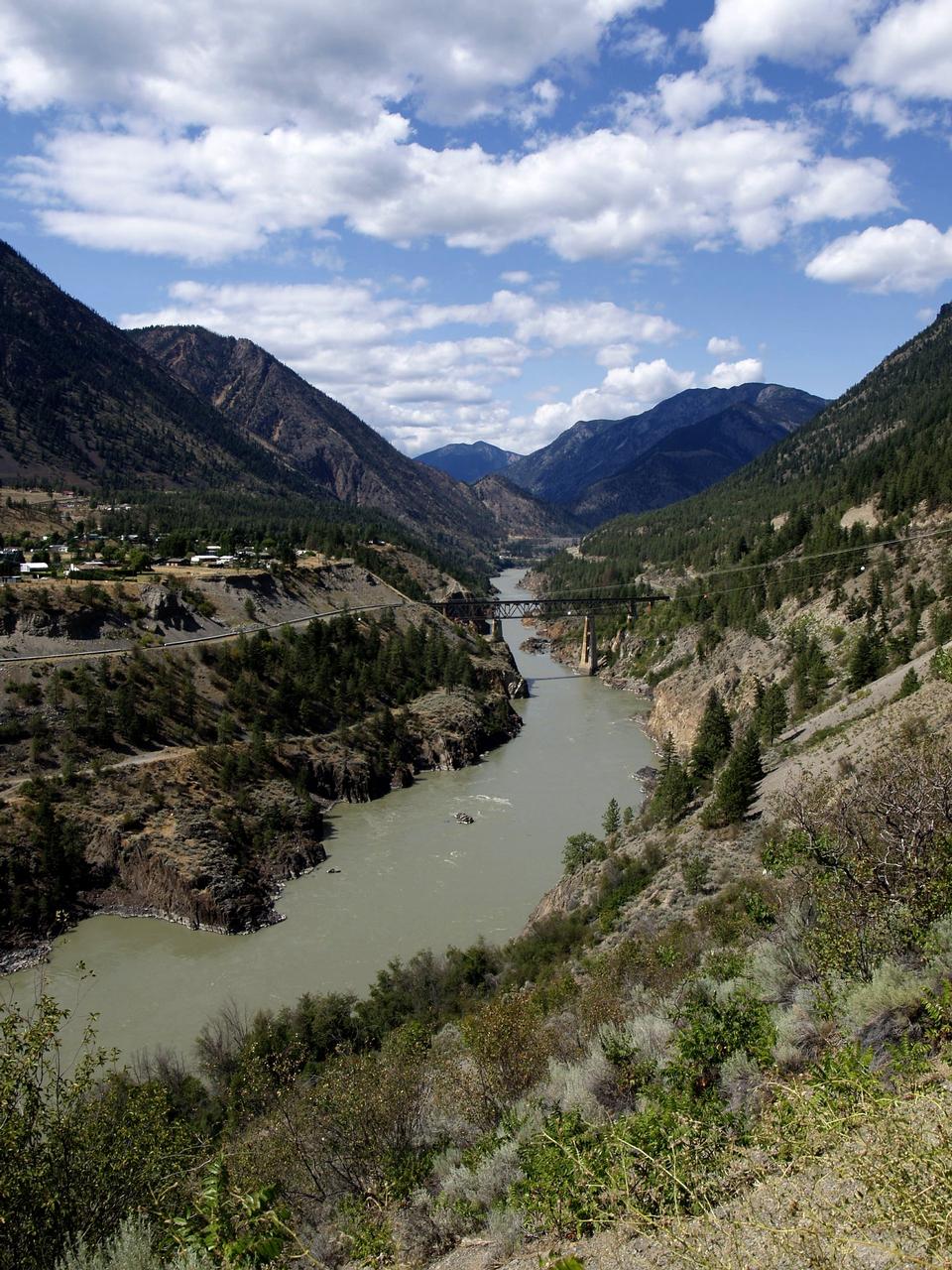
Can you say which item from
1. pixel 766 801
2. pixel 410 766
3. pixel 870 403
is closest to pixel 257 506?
pixel 410 766

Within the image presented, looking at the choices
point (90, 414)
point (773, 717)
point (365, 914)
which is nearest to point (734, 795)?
point (773, 717)

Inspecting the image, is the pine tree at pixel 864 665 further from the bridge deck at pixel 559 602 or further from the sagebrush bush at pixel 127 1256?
the bridge deck at pixel 559 602

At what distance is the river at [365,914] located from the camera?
25.3 meters

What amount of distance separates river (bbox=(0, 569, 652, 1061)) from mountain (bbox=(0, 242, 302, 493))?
112 metres

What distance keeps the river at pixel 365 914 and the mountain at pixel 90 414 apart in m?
112

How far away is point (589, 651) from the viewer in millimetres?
85500

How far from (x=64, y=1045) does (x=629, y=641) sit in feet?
224

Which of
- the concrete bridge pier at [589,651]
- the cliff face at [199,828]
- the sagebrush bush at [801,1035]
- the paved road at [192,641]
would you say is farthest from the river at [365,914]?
the concrete bridge pier at [589,651]

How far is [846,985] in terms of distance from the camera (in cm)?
911

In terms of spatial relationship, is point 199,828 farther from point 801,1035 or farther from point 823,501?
point 823,501

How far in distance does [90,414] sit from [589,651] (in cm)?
12585

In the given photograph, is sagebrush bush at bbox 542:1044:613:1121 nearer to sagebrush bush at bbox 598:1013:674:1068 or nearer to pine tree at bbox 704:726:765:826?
sagebrush bush at bbox 598:1013:674:1068

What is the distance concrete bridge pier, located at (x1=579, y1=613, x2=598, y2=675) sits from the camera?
8412 centimetres

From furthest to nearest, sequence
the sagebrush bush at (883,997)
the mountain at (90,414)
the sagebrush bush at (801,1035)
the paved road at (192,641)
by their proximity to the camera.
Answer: the mountain at (90,414) → the paved road at (192,641) → the sagebrush bush at (801,1035) → the sagebrush bush at (883,997)
